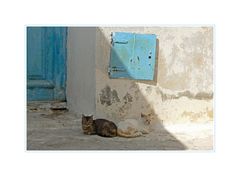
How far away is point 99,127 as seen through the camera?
8.52 ft

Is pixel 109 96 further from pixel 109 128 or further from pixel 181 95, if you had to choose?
pixel 181 95

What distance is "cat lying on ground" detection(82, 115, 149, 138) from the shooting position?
2570 millimetres

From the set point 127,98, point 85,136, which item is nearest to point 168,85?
point 127,98

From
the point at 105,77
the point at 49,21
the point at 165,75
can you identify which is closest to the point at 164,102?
the point at 165,75

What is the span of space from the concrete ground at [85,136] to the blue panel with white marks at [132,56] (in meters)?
0.35

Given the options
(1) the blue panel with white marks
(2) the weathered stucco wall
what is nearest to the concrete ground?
(2) the weathered stucco wall

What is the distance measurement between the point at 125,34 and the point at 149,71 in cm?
27

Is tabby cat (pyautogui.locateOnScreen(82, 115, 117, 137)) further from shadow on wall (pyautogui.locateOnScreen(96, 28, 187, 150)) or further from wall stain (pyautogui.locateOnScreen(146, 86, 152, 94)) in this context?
wall stain (pyautogui.locateOnScreen(146, 86, 152, 94))

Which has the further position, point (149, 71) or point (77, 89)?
point (77, 89)

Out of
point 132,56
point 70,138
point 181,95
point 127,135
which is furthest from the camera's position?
point 181,95

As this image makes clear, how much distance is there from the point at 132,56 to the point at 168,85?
0.94 ft

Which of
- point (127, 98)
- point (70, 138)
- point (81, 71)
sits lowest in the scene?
point (70, 138)

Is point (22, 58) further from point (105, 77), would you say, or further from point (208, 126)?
point (208, 126)

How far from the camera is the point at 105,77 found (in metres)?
2.78
